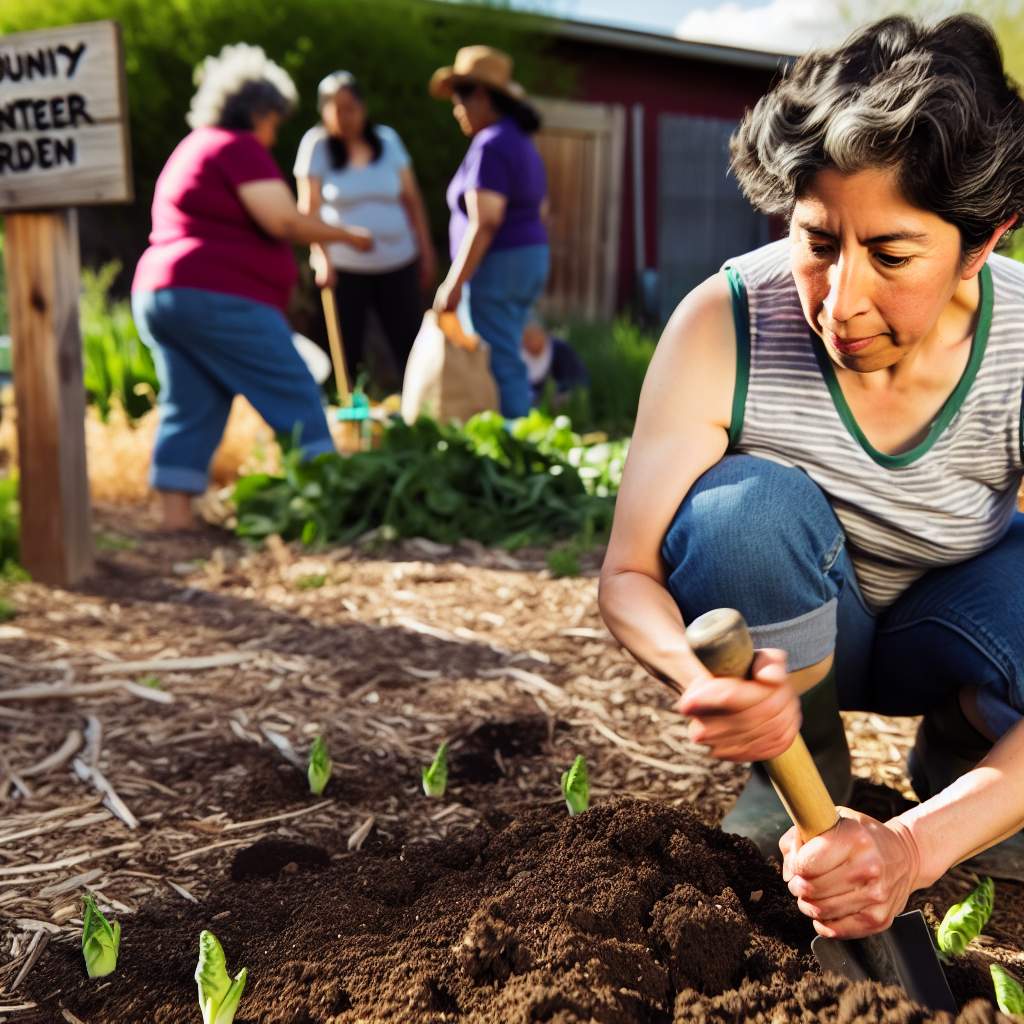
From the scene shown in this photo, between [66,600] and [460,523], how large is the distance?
139cm

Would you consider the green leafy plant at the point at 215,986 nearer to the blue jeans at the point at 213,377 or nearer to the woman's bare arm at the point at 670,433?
the woman's bare arm at the point at 670,433

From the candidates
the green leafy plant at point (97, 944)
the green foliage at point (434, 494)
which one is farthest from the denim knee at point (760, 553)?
the green foliage at point (434, 494)

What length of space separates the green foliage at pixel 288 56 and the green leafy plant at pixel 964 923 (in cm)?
836

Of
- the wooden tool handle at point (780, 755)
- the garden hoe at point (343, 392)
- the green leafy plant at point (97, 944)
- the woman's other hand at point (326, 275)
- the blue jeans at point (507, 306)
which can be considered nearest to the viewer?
the wooden tool handle at point (780, 755)

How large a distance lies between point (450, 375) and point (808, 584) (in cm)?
392

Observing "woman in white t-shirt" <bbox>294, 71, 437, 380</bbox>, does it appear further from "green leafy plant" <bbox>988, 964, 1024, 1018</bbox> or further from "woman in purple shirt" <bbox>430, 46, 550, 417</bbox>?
"green leafy plant" <bbox>988, 964, 1024, 1018</bbox>

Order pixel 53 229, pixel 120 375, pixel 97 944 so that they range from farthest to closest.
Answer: pixel 120 375 < pixel 53 229 < pixel 97 944

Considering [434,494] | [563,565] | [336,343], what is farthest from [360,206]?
[563,565]

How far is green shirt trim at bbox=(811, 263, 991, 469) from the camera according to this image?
176 centimetres

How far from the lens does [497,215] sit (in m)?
5.49

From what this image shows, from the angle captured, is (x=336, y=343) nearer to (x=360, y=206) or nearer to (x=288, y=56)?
(x=360, y=206)

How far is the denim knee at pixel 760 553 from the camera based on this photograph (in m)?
1.74

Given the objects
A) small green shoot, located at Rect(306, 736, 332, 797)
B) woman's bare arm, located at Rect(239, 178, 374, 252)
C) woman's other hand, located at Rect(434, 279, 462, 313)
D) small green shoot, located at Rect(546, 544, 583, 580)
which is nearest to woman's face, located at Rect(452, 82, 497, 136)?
woman's other hand, located at Rect(434, 279, 462, 313)

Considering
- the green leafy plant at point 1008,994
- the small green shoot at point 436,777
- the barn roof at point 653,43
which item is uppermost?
the barn roof at point 653,43
